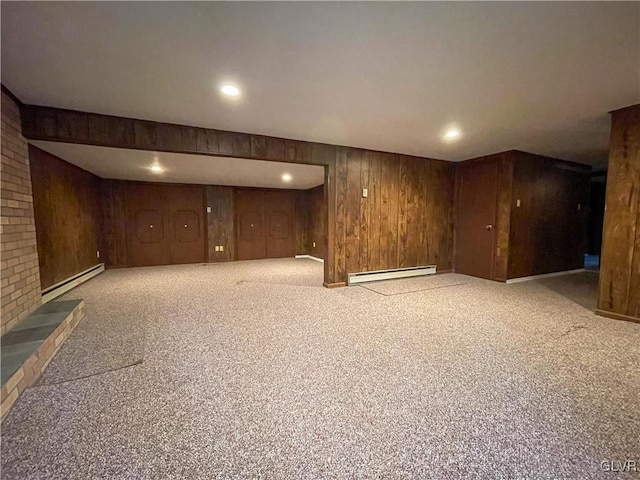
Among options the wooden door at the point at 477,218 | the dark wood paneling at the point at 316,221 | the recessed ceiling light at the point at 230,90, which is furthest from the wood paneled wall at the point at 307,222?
the recessed ceiling light at the point at 230,90

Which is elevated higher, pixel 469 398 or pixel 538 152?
pixel 538 152

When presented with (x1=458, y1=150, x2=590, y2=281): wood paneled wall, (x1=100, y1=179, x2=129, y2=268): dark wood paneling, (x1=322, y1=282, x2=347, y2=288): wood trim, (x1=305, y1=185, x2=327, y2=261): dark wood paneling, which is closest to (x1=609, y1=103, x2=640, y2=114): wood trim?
(x1=458, y1=150, x2=590, y2=281): wood paneled wall

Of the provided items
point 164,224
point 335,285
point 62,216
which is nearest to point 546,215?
point 335,285

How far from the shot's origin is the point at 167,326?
8.57 feet

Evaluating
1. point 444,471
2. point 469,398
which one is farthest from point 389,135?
point 444,471

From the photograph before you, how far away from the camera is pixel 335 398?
153cm

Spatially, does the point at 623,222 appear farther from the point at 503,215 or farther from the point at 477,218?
the point at 477,218

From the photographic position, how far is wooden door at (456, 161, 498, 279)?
14.6 feet

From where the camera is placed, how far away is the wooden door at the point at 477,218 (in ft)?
14.6

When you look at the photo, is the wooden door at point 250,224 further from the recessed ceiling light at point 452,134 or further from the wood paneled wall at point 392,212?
the recessed ceiling light at point 452,134

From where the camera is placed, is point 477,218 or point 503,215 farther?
point 477,218

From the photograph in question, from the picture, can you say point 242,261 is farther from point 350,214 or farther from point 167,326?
point 167,326

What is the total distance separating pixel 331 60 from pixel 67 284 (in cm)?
480

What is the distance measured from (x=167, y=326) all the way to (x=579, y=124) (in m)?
4.77
